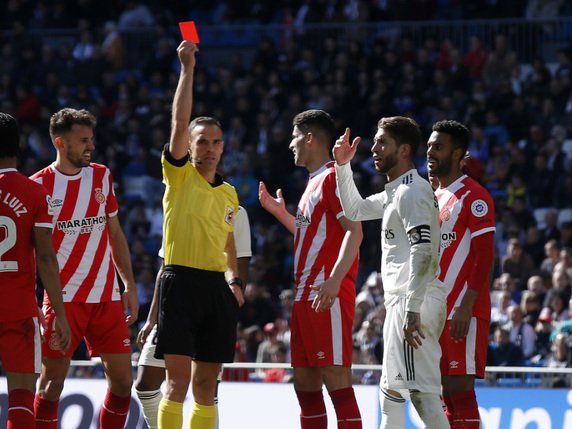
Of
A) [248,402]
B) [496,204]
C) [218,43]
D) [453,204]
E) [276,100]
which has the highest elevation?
[218,43]

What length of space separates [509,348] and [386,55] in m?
7.89

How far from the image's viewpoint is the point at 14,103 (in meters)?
21.5

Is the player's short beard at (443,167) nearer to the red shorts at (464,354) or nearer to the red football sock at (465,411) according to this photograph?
the red shorts at (464,354)

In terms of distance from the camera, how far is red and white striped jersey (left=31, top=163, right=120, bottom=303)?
839cm

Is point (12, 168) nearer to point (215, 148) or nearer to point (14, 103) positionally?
point (215, 148)

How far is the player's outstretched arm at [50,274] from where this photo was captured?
23.6 ft

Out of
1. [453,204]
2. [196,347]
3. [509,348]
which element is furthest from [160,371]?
[509,348]

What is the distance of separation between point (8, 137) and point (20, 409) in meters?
1.63

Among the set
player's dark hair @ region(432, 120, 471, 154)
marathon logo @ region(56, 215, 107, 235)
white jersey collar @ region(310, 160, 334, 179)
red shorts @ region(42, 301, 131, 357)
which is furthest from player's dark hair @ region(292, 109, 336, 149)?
red shorts @ region(42, 301, 131, 357)

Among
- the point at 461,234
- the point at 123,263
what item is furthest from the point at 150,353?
the point at 461,234

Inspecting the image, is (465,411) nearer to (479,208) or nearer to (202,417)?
(479,208)

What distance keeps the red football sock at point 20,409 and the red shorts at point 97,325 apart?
3.87 ft

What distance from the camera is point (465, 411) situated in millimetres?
7738

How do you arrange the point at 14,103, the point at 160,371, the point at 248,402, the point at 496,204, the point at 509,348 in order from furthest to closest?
the point at 14,103 < the point at 496,204 < the point at 509,348 < the point at 248,402 < the point at 160,371
